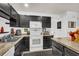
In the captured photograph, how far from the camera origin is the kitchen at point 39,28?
3.55 ft

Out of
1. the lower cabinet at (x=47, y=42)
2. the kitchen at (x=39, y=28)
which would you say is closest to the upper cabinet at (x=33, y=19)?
the kitchen at (x=39, y=28)

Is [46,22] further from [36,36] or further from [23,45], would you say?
[23,45]

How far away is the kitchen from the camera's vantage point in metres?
1.08

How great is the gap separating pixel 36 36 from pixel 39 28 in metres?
0.11

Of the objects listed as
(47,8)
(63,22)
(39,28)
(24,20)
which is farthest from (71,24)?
(24,20)

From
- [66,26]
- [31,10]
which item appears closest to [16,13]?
[31,10]

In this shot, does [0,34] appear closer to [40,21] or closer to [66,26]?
[40,21]

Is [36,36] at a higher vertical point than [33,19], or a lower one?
lower

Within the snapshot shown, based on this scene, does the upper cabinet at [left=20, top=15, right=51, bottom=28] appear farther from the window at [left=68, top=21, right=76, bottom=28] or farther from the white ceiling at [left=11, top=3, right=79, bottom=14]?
the window at [left=68, top=21, right=76, bottom=28]

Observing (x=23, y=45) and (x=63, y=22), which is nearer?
(x=63, y=22)

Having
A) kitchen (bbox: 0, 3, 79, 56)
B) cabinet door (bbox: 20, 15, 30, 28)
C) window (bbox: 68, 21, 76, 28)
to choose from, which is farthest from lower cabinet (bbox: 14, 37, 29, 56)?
window (bbox: 68, 21, 76, 28)

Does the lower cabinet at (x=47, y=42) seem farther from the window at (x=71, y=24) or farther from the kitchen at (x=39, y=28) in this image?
the window at (x=71, y=24)

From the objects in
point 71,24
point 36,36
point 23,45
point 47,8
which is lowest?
point 23,45

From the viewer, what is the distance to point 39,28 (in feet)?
4.43
